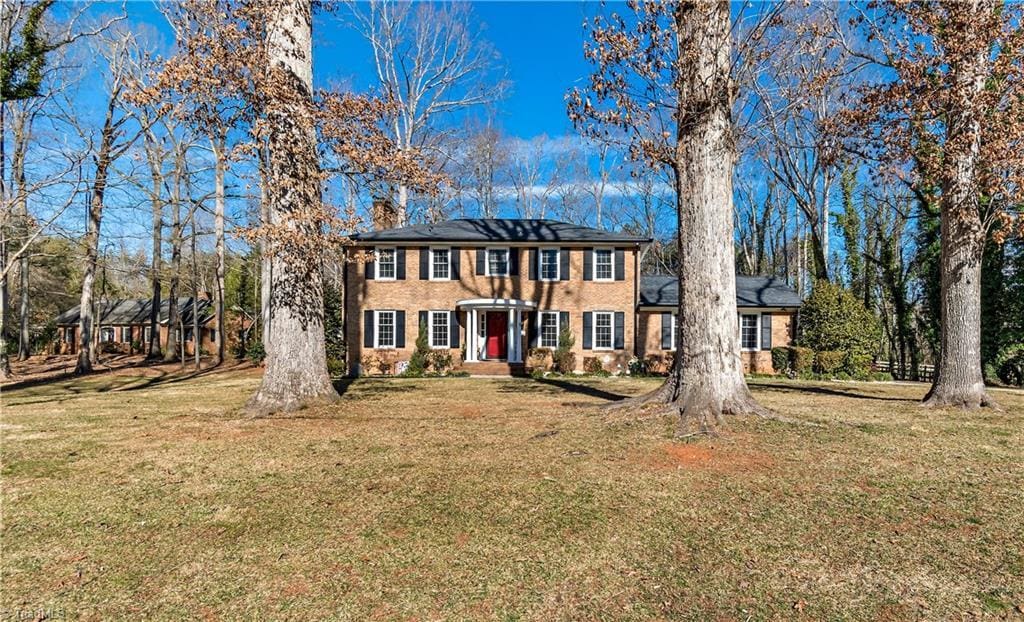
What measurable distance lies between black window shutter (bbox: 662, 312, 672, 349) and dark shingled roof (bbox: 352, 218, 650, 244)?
3.02 m

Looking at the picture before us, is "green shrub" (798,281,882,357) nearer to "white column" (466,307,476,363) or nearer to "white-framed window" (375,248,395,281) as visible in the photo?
"white column" (466,307,476,363)

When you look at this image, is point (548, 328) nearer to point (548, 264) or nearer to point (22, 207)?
point (548, 264)

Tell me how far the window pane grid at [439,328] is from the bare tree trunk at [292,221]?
→ 10189 millimetres

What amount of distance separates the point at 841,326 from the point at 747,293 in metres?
3.48

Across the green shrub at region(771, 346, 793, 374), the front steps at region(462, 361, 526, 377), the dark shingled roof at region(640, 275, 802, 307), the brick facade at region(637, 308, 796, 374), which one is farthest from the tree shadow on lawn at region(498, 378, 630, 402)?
the green shrub at region(771, 346, 793, 374)

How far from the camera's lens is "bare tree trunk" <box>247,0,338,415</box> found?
28.5ft

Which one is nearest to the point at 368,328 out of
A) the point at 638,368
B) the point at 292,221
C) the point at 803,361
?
the point at 638,368

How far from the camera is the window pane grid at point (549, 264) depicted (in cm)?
1970

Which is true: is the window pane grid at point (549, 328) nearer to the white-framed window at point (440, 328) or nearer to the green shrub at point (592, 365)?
the green shrub at point (592, 365)

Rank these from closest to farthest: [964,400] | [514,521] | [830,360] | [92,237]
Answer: [514,521] < [964,400] < [92,237] < [830,360]

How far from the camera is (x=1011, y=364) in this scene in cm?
1823

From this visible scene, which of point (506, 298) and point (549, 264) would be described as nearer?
point (506, 298)

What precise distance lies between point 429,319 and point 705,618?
56.6 ft

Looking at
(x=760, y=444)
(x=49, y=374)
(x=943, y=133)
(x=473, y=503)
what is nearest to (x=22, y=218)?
(x=49, y=374)
